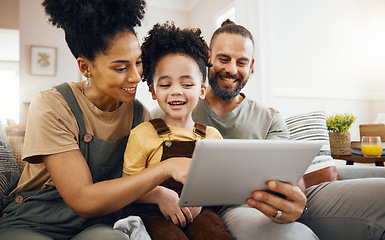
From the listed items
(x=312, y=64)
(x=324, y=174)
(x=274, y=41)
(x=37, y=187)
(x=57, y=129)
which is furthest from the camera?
(x=312, y=64)

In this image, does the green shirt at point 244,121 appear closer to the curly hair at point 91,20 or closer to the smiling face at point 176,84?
the smiling face at point 176,84

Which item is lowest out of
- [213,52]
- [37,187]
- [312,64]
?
[37,187]

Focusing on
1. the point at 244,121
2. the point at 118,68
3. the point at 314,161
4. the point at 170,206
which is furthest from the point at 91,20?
the point at 314,161

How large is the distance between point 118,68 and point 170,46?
0.87ft

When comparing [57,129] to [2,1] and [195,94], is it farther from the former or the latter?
[2,1]

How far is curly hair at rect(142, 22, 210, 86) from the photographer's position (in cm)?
124

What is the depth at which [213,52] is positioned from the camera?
5.82 ft

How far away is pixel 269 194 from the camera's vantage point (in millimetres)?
894

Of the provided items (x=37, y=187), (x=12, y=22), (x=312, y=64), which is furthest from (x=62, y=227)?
(x=12, y=22)

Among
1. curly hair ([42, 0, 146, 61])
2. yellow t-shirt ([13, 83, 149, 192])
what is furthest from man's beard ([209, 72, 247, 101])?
curly hair ([42, 0, 146, 61])

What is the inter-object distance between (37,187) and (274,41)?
3.13m

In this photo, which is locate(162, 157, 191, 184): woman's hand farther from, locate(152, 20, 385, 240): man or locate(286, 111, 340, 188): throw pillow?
locate(286, 111, 340, 188): throw pillow

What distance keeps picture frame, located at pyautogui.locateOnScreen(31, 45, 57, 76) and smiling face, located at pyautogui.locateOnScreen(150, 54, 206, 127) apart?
460 cm

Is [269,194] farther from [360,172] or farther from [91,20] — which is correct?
[360,172]
